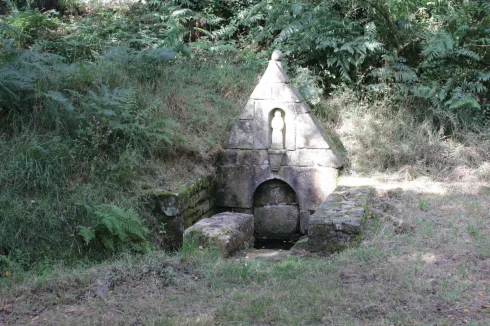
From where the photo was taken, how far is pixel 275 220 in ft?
29.5

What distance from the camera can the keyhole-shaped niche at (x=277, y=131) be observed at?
873 centimetres

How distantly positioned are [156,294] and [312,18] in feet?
25.3

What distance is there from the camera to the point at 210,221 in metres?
6.95

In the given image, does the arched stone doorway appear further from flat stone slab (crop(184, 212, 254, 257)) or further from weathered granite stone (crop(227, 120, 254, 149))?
flat stone slab (crop(184, 212, 254, 257))

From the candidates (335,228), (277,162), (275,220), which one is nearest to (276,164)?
(277,162)

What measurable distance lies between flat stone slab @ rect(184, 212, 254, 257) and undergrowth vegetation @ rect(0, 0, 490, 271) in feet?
2.21

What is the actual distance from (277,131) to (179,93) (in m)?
1.82

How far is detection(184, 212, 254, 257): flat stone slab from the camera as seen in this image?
20.3 ft

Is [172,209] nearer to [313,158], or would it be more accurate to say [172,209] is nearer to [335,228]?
[335,228]

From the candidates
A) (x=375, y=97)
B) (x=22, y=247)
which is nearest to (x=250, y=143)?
(x=375, y=97)

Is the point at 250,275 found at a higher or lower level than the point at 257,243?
higher

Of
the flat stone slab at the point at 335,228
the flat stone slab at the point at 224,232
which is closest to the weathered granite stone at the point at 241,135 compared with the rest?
the flat stone slab at the point at 224,232

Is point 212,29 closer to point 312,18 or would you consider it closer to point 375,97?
point 312,18

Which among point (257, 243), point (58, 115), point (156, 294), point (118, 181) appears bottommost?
point (257, 243)
